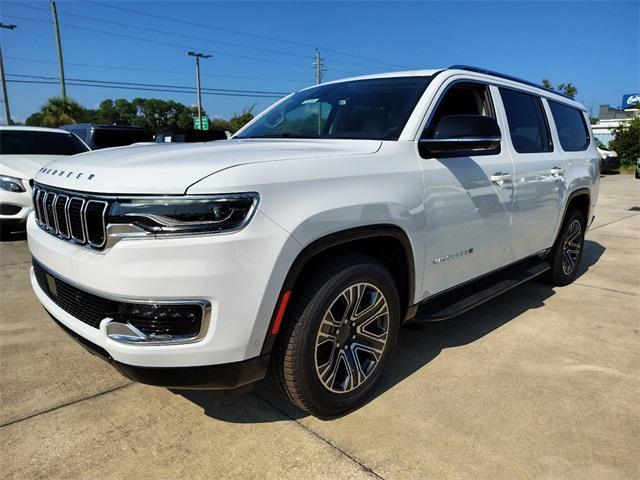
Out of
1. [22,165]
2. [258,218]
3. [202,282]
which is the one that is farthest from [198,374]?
[22,165]

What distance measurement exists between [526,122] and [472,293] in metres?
1.62

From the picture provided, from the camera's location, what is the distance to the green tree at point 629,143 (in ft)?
82.3

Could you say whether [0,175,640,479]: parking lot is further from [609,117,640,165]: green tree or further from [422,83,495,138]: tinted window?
[609,117,640,165]: green tree

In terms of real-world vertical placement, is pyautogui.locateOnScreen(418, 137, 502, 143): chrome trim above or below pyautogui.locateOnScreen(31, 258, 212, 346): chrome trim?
above

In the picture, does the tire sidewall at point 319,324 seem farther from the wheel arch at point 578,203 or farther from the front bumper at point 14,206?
the front bumper at point 14,206

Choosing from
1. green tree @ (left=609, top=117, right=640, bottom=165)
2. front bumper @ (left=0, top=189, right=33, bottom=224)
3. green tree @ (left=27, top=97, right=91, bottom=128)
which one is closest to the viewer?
front bumper @ (left=0, top=189, right=33, bottom=224)

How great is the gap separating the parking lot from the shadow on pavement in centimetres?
2

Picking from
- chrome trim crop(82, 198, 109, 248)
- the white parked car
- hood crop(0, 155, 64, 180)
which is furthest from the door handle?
hood crop(0, 155, 64, 180)

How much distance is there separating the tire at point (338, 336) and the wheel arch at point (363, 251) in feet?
0.25

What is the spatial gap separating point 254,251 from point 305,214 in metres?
0.31

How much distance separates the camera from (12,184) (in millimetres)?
6711

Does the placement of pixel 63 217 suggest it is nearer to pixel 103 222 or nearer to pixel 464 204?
pixel 103 222

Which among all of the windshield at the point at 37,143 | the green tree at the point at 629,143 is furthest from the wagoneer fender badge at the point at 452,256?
the green tree at the point at 629,143

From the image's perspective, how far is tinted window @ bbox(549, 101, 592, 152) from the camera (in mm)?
4707
